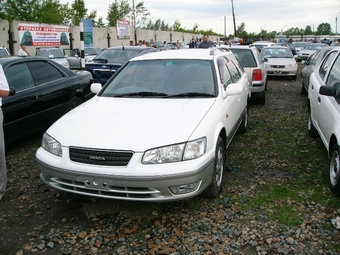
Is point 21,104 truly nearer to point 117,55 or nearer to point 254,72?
point 254,72

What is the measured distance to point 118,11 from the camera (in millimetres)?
47250

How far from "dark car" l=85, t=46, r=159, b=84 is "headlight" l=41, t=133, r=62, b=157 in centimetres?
682

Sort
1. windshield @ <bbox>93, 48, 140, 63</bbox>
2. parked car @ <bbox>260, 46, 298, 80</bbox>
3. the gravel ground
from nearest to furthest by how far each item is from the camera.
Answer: the gravel ground → windshield @ <bbox>93, 48, 140, 63</bbox> → parked car @ <bbox>260, 46, 298, 80</bbox>

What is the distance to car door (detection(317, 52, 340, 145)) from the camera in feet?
13.8

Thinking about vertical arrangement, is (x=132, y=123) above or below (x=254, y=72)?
below

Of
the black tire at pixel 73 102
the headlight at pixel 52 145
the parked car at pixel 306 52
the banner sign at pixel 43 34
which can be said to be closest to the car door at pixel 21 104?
→ the black tire at pixel 73 102

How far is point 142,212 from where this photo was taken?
A: 3.76 m

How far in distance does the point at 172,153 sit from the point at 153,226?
2.58 ft

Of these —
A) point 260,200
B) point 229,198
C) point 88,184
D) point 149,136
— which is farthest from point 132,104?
point 260,200

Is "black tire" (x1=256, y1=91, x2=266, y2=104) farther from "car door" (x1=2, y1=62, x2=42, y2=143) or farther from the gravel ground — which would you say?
"car door" (x1=2, y1=62, x2=42, y2=143)

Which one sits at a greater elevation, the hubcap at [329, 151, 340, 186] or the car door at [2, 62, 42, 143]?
the car door at [2, 62, 42, 143]

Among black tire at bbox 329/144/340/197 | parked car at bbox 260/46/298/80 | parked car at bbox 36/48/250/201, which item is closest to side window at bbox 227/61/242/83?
parked car at bbox 36/48/250/201

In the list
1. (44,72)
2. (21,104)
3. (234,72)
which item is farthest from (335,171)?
(44,72)

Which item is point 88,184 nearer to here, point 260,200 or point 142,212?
point 142,212
